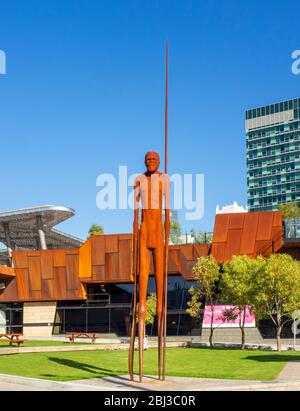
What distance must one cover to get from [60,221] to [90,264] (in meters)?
25.4

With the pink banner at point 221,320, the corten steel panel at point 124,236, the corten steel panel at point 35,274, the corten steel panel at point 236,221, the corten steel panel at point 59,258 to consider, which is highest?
the corten steel panel at point 236,221

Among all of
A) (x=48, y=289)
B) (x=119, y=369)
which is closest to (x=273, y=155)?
(x=48, y=289)

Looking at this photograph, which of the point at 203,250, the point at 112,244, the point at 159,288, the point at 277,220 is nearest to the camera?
the point at 159,288

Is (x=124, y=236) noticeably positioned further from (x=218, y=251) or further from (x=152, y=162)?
(x=152, y=162)

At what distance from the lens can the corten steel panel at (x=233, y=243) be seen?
1949 inches

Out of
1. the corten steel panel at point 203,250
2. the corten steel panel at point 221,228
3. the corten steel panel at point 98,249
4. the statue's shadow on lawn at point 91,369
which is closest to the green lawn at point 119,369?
the statue's shadow on lawn at point 91,369

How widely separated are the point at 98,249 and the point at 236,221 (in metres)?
12.6

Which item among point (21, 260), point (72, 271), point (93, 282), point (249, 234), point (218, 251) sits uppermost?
point (249, 234)

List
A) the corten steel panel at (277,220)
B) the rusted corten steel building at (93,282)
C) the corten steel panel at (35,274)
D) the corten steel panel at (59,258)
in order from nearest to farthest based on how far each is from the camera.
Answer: the corten steel panel at (277,220), the rusted corten steel building at (93,282), the corten steel panel at (59,258), the corten steel panel at (35,274)

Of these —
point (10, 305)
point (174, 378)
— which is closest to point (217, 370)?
point (174, 378)

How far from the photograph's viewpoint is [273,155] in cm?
16462

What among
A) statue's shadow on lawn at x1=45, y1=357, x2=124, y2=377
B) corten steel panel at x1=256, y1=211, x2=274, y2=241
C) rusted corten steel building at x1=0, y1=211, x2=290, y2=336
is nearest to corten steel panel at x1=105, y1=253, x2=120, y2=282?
rusted corten steel building at x1=0, y1=211, x2=290, y2=336

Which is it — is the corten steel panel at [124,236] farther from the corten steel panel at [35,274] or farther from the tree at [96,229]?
the tree at [96,229]

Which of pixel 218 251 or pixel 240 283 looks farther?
pixel 218 251
